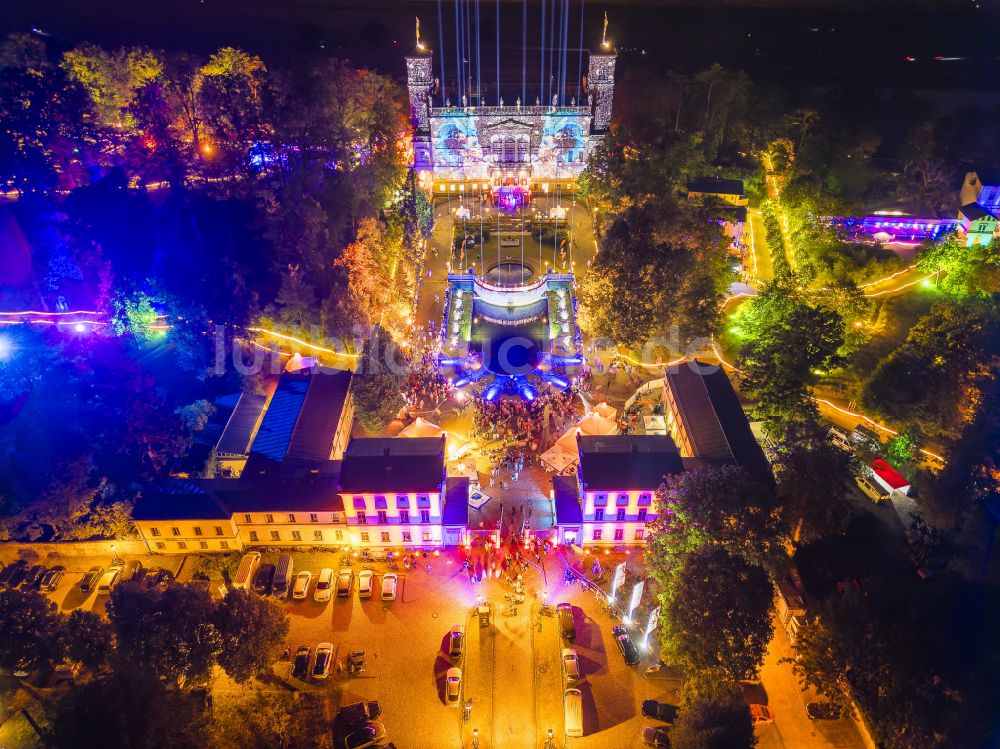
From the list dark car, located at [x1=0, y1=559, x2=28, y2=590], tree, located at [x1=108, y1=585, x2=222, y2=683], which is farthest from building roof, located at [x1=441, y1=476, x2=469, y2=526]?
dark car, located at [x1=0, y1=559, x2=28, y2=590]

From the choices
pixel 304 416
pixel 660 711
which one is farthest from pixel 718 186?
pixel 660 711

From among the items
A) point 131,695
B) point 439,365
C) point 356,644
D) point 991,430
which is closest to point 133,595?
point 131,695

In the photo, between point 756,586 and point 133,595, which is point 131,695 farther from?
point 756,586

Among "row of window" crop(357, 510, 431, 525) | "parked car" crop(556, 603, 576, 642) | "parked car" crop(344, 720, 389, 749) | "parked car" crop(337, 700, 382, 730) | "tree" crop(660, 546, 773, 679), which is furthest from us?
"row of window" crop(357, 510, 431, 525)

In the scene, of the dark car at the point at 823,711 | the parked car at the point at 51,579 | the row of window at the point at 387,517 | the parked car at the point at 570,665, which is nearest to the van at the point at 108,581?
the parked car at the point at 51,579

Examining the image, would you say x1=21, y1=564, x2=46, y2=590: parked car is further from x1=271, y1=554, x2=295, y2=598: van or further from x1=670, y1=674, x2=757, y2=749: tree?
x1=670, y1=674, x2=757, y2=749: tree

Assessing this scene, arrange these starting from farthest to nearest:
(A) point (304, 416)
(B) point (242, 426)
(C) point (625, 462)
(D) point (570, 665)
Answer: (B) point (242, 426), (A) point (304, 416), (C) point (625, 462), (D) point (570, 665)

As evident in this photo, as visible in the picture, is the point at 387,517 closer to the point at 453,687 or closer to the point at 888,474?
the point at 453,687

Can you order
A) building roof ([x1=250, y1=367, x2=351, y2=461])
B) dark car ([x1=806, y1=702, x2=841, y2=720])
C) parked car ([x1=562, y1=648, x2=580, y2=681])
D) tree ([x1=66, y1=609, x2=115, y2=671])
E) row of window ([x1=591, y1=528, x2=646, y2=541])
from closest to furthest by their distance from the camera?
tree ([x1=66, y1=609, x2=115, y2=671]) → dark car ([x1=806, y1=702, x2=841, y2=720]) → parked car ([x1=562, y1=648, x2=580, y2=681]) → row of window ([x1=591, y1=528, x2=646, y2=541]) → building roof ([x1=250, y1=367, x2=351, y2=461])
